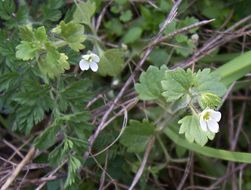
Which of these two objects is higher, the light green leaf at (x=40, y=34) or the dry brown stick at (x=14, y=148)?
the light green leaf at (x=40, y=34)

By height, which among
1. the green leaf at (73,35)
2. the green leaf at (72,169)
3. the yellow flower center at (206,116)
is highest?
the green leaf at (73,35)

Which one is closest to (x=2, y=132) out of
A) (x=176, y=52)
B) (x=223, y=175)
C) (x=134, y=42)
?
(x=134, y=42)

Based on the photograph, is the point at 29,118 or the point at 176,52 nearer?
the point at 29,118

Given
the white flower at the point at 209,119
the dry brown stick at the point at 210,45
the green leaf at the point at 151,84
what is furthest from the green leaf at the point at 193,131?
the dry brown stick at the point at 210,45

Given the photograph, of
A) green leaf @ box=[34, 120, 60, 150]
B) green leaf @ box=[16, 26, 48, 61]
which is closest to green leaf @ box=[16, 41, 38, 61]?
green leaf @ box=[16, 26, 48, 61]

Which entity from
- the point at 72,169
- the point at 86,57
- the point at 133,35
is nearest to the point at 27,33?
the point at 86,57

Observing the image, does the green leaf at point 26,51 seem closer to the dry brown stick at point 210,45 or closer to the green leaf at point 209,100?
the green leaf at point 209,100

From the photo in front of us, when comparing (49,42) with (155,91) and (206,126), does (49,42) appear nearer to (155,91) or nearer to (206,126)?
(155,91)

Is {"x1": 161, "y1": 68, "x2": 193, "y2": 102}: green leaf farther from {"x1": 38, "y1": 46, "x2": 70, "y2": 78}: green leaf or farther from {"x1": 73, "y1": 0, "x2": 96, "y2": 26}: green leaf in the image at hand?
{"x1": 73, "y1": 0, "x2": 96, "y2": 26}: green leaf

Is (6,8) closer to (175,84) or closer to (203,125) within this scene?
(175,84)
